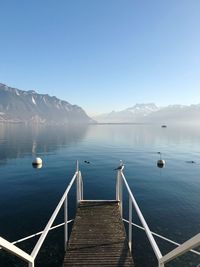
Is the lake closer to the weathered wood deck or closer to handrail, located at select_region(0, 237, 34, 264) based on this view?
the weathered wood deck

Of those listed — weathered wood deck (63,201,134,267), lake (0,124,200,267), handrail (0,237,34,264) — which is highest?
handrail (0,237,34,264)

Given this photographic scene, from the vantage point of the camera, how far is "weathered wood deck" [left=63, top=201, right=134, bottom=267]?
9039mm

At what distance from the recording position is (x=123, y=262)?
897 cm

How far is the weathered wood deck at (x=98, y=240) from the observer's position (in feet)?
29.7

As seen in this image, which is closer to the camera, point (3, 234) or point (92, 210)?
point (92, 210)

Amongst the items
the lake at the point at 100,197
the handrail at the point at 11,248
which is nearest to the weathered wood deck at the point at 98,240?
the lake at the point at 100,197

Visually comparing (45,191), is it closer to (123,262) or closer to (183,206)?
(183,206)

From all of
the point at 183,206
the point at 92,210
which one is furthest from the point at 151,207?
the point at 92,210

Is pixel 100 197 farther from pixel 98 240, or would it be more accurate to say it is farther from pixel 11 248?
pixel 11 248

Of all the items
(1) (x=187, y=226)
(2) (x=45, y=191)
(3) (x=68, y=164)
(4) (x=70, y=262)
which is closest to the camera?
(4) (x=70, y=262)

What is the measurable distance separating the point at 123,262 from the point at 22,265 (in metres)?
7.71

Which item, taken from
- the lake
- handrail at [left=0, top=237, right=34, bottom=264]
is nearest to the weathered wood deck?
the lake

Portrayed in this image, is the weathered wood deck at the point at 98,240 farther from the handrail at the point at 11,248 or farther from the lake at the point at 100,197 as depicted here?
the handrail at the point at 11,248

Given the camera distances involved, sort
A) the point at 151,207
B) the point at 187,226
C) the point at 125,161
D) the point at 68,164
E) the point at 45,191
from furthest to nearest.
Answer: the point at 125,161
the point at 68,164
the point at 45,191
the point at 151,207
the point at 187,226
